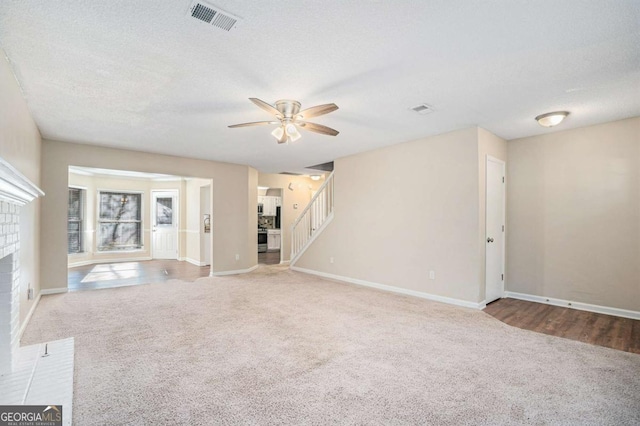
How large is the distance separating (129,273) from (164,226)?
2540 millimetres

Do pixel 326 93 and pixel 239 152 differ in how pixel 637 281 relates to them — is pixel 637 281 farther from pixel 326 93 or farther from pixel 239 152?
pixel 239 152

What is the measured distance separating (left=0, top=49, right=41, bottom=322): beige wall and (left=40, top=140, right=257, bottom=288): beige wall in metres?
0.32

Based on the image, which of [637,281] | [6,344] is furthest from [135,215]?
[637,281]

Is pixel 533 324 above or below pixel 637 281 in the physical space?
below

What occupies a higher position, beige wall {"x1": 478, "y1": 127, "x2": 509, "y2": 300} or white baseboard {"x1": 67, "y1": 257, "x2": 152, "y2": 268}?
beige wall {"x1": 478, "y1": 127, "x2": 509, "y2": 300}

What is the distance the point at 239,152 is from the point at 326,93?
10.4 ft

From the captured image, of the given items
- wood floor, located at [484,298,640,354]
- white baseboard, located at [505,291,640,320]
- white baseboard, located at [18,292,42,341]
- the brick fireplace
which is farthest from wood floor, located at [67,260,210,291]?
white baseboard, located at [505,291,640,320]

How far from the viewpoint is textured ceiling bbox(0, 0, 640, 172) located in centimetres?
192

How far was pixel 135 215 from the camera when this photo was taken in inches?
360

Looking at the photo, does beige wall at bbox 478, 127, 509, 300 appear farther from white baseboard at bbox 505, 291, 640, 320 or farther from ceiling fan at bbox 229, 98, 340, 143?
ceiling fan at bbox 229, 98, 340, 143

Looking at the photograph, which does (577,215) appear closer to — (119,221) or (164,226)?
(164,226)

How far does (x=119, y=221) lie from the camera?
8859 mm

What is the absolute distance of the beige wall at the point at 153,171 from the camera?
4.96 metres

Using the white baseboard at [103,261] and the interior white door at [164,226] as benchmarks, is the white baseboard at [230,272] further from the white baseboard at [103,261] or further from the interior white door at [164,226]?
the white baseboard at [103,261]
